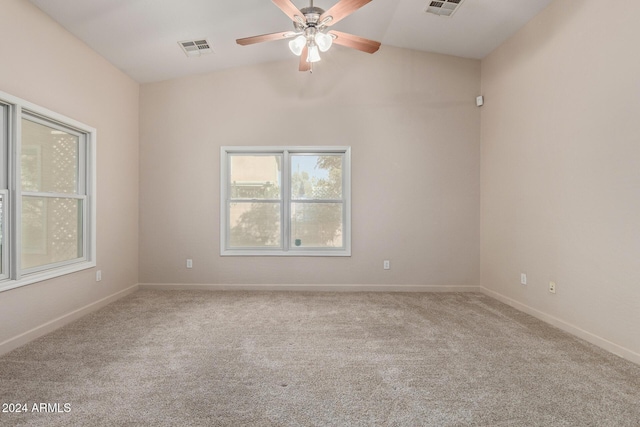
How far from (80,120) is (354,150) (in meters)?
3.20

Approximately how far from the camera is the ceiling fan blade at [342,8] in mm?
2139

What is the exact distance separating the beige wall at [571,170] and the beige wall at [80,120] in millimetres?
4806

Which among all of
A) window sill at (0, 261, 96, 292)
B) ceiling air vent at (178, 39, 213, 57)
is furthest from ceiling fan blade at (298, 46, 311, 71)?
window sill at (0, 261, 96, 292)

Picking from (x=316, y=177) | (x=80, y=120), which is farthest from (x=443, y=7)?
(x=80, y=120)

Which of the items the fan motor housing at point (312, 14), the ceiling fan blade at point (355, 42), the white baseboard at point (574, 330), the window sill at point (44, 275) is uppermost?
the fan motor housing at point (312, 14)

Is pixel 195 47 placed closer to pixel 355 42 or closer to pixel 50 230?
pixel 355 42

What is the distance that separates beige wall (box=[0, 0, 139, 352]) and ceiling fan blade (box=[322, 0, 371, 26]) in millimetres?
2524

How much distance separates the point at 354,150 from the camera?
4.30 m

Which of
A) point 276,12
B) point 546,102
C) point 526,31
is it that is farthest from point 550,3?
point 276,12

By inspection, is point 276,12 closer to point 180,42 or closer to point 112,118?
point 180,42

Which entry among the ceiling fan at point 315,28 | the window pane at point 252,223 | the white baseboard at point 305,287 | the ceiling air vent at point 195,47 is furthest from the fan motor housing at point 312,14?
the white baseboard at point 305,287

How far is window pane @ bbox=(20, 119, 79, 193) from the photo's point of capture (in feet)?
8.98

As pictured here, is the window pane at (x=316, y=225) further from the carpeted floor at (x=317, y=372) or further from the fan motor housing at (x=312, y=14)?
the fan motor housing at (x=312, y=14)

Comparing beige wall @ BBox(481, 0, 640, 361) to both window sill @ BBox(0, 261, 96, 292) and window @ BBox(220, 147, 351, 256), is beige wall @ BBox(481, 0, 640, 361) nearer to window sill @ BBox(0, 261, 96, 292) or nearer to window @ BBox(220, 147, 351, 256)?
window @ BBox(220, 147, 351, 256)
